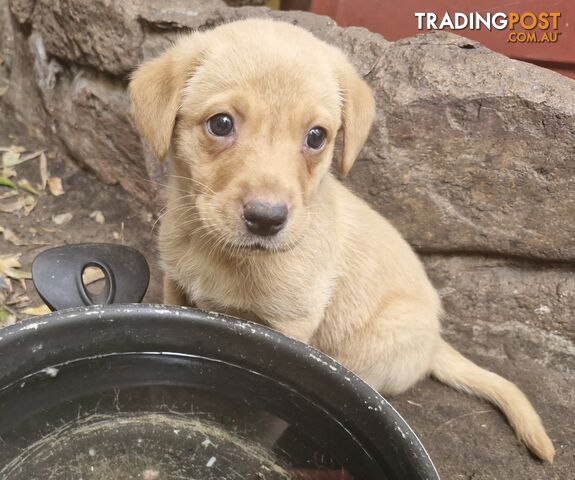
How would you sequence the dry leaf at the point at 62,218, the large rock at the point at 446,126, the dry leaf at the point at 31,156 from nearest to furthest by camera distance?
the large rock at the point at 446,126 < the dry leaf at the point at 62,218 < the dry leaf at the point at 31,156

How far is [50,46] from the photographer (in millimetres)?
4035

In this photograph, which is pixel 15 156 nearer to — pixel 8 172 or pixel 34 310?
pixel 8 172

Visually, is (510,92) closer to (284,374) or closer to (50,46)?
(284,374)

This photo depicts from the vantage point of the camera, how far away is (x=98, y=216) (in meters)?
4.08

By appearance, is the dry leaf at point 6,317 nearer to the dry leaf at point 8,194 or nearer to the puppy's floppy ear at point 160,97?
the dry leaf at point 8,194

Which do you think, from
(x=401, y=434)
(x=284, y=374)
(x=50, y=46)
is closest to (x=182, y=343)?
A: (x=284, y=374)

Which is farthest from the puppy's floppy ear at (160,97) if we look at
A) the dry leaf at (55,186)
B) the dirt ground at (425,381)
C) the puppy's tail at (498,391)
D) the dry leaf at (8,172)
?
the dry leaf at (8,172)

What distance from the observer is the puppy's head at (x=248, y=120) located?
221 cm

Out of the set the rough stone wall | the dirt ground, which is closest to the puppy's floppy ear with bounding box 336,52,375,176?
the rough stone wall

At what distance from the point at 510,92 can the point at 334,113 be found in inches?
42.3

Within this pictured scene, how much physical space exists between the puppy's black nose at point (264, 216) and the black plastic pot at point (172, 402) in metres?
0.35

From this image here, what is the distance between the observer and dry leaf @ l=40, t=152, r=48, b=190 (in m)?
4.21

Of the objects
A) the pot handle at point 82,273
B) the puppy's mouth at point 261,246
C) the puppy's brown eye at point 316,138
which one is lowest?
the pot handle at point 82,273

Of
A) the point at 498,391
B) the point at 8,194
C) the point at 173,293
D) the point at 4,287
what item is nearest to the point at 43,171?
the point at 8,194
